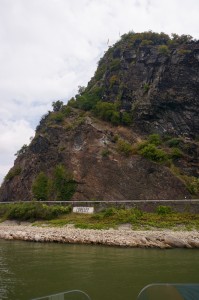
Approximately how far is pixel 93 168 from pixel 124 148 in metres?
6.96

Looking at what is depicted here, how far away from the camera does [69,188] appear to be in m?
60.8

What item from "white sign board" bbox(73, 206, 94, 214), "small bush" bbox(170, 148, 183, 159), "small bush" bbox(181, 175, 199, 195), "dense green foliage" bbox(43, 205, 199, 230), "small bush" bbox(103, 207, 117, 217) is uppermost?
"small bush" bbox(170, 148, 183, 159)

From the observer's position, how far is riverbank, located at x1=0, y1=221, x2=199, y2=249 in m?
34.0

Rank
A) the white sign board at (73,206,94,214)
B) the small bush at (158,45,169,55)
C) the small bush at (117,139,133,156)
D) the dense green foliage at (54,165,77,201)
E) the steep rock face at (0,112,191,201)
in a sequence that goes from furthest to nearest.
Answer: the small bush at (158,45,169,55), the small bush at (117,139,133,156), the dense green foliage at (54,165,77,201), the steep rock face at (0,112,191,201), the white sign board at (73,206,94,214)

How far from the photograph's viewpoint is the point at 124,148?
62281mm

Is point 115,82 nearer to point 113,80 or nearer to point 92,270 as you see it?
point 113,80

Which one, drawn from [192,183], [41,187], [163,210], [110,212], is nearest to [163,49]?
[192,183]

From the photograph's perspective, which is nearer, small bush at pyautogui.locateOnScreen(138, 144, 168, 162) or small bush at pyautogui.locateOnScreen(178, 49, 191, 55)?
small bush at pyautogui.locateOnScreen(138, 144, 168, 162)

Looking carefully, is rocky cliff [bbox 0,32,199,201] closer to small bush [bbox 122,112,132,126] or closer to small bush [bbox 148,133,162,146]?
small bush [bbox 122,112,132,126]

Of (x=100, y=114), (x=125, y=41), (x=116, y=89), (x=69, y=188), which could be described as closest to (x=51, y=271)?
(x=69, y=188)

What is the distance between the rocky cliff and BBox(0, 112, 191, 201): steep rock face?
0.55 feet

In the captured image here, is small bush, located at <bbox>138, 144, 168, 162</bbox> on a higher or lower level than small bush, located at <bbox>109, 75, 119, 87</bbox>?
lower

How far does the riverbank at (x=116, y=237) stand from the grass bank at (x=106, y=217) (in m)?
1.94

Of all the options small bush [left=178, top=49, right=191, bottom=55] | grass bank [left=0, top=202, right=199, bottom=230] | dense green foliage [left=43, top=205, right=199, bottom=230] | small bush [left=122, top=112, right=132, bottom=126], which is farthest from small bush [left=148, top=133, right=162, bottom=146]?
small bush [left=178, top=49, right=191, bottom=55]
